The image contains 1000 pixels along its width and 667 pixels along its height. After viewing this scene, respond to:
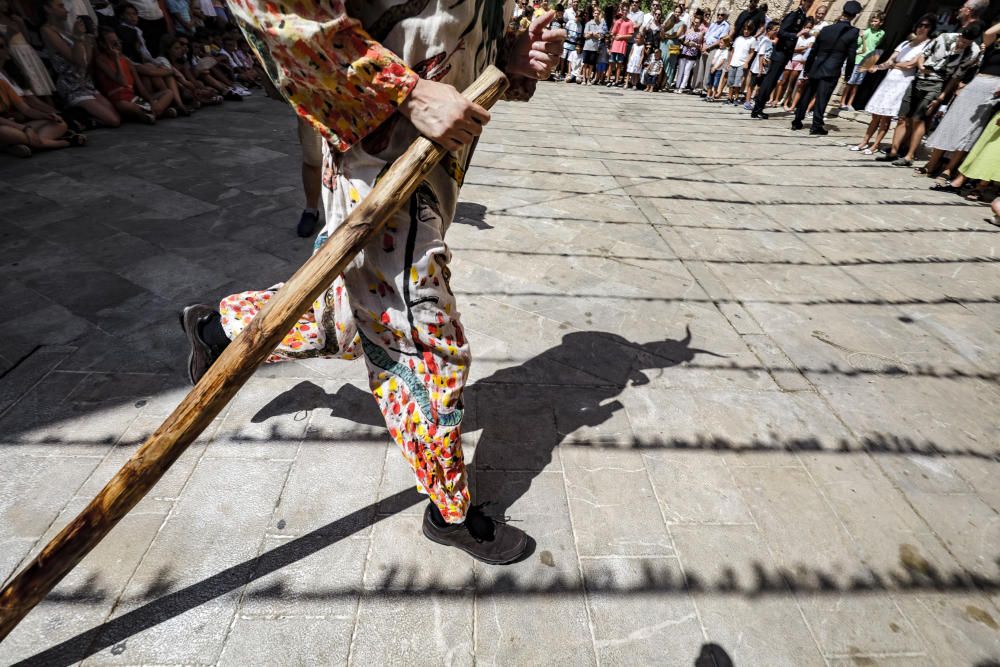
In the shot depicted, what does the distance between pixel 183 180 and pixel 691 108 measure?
10.7 meters

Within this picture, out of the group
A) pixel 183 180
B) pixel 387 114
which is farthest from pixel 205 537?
pixel 183 180

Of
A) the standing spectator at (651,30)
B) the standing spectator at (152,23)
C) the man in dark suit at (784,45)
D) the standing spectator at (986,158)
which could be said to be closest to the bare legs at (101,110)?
the standing spectator at (152,23)

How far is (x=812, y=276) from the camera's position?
414 centimetres

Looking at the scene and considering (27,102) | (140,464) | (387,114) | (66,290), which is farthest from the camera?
(27,102)

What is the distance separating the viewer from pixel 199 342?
6.84 ft

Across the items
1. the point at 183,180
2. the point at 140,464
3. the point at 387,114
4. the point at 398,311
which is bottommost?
the point at 183,180

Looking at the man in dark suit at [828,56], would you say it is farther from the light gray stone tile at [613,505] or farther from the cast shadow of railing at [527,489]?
the light gray stone tile at [613,505]

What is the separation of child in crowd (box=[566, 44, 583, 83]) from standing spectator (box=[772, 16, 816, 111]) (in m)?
5.38

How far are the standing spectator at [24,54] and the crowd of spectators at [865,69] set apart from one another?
18.5 feet

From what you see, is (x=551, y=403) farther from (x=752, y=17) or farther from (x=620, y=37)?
(x=620, y=37)

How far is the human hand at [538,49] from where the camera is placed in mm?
1697

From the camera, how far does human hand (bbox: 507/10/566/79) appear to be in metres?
1.70

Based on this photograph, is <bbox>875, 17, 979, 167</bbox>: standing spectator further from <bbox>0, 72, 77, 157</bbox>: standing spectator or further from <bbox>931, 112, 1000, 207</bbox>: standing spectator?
<bbox>0, 72, 77, 157</bbox>: standing spectator

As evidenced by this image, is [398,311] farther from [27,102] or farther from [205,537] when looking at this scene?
[27,102]
